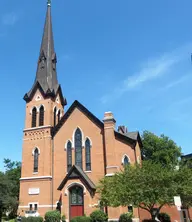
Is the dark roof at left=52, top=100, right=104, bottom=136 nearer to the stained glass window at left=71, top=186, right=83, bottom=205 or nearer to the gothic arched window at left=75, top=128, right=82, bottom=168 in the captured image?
the gothic arched window at left=75, top=128, right=82, bottom=168

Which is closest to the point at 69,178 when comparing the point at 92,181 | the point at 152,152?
the point at 92,181

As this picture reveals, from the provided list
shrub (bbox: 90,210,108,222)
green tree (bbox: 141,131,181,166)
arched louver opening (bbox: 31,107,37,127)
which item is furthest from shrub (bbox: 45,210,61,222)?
green tree (bbox: 141,131,181,166)

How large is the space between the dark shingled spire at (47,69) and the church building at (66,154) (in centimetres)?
16

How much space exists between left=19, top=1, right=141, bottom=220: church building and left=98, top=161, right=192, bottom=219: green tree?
7412 mm

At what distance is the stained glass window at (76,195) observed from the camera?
28453mm

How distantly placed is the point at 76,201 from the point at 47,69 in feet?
63.0

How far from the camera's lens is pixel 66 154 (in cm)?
3250

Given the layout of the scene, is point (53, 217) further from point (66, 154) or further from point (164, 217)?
point (164, 217)

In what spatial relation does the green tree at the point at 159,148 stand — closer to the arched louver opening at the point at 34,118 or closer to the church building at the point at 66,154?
the church building at the point at 66,154

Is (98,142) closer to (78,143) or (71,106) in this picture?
(78,143)

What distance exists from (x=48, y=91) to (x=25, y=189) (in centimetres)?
1273

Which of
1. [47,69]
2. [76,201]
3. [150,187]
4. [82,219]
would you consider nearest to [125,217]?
[82,219]

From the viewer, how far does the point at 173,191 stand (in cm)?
1892

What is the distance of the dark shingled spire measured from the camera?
36938 millimetres
